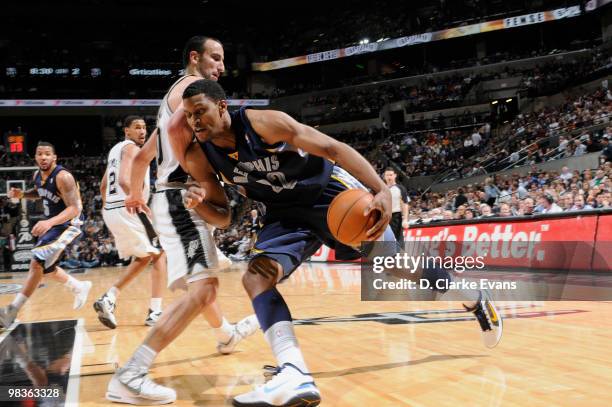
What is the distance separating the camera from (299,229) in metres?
2.91

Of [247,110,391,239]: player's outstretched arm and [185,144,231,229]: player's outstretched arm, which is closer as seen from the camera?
[247,110,391,239]: player's outstretched arm

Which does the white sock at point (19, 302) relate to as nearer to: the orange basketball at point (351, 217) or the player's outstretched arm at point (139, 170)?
the player's outstretched arm at point (139, 170)

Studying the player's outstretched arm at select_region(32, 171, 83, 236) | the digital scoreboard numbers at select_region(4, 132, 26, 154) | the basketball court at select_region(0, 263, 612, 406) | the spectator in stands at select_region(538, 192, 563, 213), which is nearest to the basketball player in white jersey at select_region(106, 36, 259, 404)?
the basketball court at select_region(0, 263, 612, 406)

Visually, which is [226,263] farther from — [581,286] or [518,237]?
[518,237]

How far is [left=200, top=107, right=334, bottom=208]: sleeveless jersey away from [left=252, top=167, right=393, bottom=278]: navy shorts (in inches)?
1.9

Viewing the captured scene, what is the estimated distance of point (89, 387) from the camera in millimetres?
2902

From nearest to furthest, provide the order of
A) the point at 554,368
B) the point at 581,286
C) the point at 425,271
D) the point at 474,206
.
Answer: the point at 554,368
the point at 425,271
the point at 581,286
the point at 474,206

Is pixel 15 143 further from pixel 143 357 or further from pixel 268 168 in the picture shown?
pixel 268 168

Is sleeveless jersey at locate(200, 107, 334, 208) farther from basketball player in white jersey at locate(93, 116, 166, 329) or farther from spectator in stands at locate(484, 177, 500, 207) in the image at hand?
spectator in stands at locate(484, 177, 500, 207)

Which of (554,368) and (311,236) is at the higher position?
(311,236)

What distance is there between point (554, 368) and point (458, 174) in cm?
1706

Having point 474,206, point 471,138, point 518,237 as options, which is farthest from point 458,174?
point 518,237

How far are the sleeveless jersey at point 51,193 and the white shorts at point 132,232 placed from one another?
62 centimetres

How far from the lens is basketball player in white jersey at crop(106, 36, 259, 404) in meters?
2.64
